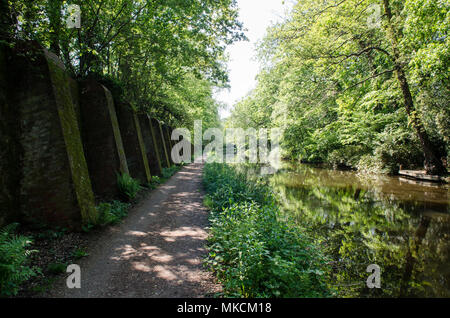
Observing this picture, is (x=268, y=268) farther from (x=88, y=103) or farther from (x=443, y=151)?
→ (x=443, y=151)

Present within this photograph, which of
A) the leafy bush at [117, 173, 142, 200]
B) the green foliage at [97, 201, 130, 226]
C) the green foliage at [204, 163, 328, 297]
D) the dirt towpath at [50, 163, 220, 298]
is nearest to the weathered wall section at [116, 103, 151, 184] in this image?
the leafy bush at [117, 173, 142, 200]

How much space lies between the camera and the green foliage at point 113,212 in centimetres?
646

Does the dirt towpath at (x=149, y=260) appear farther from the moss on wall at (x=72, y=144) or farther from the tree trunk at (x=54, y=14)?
the tree trunk at (x=54, y=14)

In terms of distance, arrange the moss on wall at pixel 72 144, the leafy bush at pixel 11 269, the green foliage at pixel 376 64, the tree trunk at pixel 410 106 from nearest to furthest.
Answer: the leafy bush at pixel 11 269
the moss on wall at pixel 72 144
the green foliage at pixel 376 64
the tree trunk at pixel 410 106

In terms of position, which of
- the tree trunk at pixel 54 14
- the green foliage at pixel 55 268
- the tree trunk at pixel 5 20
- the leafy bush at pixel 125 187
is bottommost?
the green foliage at pixel 55 268

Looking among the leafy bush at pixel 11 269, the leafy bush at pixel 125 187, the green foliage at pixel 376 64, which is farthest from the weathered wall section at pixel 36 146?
the green foliage at pixel 376 64

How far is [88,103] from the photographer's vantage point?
905 centimetres

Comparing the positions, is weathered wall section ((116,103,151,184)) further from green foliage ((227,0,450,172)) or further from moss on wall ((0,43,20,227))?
green foliage ((227,0,450,172))

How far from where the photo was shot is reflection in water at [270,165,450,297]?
443cm

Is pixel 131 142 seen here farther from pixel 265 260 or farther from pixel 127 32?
pixel 265 260

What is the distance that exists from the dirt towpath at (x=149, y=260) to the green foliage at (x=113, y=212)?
0.25 metres
